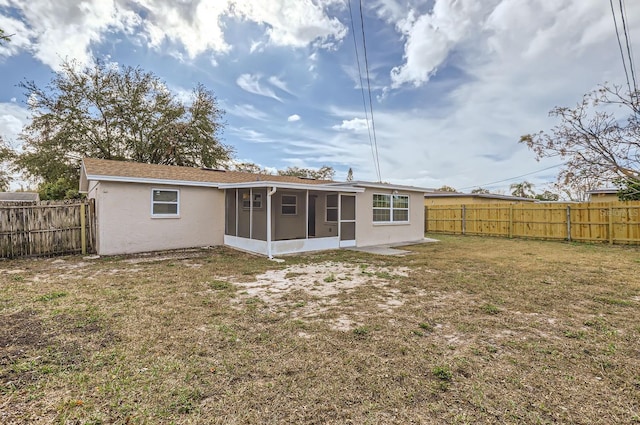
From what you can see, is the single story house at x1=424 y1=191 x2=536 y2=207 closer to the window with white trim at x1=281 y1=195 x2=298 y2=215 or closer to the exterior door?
the exterior door

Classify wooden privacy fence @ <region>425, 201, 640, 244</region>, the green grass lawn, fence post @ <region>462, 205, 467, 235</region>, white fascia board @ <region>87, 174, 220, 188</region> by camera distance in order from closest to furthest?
the green grass lawn
white fascia board @ <region>87, 174, 220, 188</region>
wooden privacy fence @ <region>425, 201, 640, 244</region>
fence post @ <region>462, 205, 467, 235</region>

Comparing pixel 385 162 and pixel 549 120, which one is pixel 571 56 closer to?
pixel 549 120

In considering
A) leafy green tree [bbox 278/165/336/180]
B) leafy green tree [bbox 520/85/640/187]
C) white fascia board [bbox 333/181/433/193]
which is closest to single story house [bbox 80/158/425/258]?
white fascia board [bbox 333/181/433/193]

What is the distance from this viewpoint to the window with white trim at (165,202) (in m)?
10.6

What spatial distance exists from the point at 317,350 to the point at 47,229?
10.0 meters

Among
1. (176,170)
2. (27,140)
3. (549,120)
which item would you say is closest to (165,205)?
(176,170)

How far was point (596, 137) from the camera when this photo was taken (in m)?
4.88

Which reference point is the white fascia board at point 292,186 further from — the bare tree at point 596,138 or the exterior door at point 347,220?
the bare tree at point 596,138

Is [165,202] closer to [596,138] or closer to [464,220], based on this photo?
[596,138]

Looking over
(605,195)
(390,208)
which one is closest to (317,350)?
(390,208)

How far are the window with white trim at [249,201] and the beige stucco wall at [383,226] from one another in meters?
3.93

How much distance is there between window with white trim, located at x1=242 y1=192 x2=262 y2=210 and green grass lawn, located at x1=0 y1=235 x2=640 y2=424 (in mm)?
4449

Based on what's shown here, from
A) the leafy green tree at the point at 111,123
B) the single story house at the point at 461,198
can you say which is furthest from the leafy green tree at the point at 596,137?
the leafy green tree at the point at 111,123

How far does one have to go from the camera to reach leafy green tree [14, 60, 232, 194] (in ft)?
64.0
